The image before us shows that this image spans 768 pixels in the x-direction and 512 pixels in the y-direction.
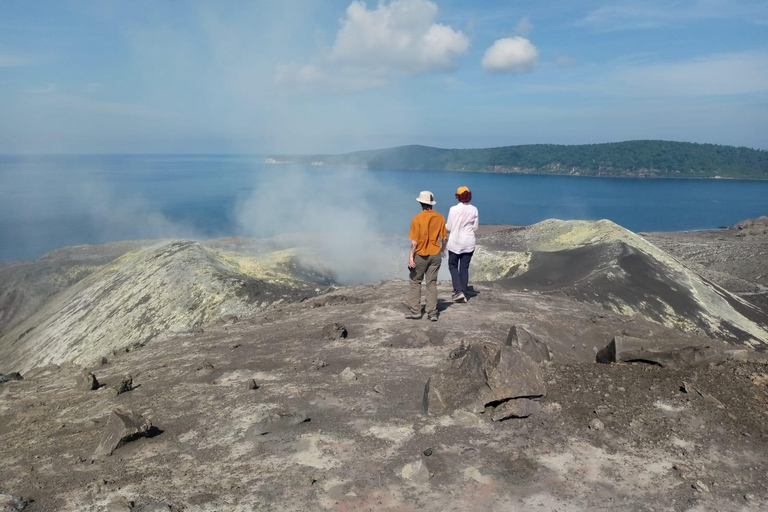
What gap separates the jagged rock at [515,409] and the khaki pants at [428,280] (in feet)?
11.4

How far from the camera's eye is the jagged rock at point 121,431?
215 inches

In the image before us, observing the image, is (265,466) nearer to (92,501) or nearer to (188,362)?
(92,501)

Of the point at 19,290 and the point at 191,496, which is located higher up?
the point at 191,496

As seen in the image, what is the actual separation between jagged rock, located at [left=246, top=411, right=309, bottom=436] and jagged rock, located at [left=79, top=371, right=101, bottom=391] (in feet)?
11.9

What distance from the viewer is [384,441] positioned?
537 cm

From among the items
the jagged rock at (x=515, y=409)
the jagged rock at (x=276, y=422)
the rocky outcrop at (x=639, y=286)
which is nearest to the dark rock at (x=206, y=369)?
the jagged rock at (x=276, y=422)

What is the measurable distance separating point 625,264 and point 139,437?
1804 cm

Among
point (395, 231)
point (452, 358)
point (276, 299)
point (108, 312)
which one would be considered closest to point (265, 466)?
point (452, 358)

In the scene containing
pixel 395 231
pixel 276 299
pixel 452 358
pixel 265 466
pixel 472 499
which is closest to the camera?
pixel 472 499

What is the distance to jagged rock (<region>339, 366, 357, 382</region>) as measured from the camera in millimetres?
7039

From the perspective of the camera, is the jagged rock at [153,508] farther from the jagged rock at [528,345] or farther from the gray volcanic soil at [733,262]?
the gray volcanic soil at [733,262]

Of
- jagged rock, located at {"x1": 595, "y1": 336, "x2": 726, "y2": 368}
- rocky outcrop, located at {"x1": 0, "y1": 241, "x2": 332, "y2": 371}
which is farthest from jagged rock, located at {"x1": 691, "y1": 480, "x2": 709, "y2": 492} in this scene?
rocky outcrop, located at {"x1": 0, "y1": 241, "x2": 332, "y2": 371}

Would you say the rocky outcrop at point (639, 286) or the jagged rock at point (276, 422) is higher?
the jagged rock at point (276, 422)

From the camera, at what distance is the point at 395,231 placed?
225 feet
